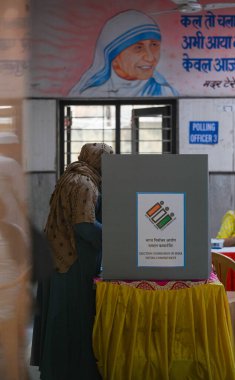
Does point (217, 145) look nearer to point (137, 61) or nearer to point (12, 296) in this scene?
point (137, 61)

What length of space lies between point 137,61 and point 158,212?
535 cm

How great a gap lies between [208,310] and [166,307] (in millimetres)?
176

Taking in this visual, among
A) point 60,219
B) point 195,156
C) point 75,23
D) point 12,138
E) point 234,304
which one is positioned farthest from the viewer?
point 75,23

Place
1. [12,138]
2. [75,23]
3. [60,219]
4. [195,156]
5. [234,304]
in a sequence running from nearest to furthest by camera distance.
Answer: [12,138], [195,156], [234,304], [60,219], [75,23]

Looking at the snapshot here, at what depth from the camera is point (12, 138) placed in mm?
849

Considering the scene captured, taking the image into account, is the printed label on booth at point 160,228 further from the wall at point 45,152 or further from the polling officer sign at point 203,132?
the polling officer sign at point 203,132

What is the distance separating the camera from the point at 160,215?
263cm

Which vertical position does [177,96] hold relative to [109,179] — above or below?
above

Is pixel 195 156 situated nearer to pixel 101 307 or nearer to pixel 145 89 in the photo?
pixel 101 307

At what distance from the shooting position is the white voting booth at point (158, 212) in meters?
2.63

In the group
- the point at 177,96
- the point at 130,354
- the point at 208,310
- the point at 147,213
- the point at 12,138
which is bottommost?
the point at 130,354

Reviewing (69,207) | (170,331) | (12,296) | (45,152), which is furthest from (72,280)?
(45,152)

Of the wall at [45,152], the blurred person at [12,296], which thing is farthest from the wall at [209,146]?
the blurred person at [12,296]

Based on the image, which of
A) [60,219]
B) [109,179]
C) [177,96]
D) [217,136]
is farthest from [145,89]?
[109,179]
